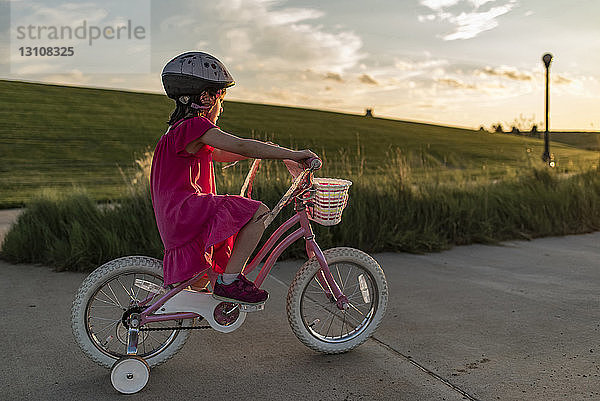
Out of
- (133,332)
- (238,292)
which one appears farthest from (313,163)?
(133,332)

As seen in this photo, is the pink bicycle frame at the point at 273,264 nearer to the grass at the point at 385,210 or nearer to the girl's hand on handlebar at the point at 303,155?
the girl's hand on handlebar at the point at 303,155

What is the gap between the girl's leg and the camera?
11.5 feet

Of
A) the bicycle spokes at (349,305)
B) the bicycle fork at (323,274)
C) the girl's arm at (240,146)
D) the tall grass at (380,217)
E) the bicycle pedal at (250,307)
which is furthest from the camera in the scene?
the tall grass at (380,217)

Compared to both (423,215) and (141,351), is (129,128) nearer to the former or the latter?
(423,215)

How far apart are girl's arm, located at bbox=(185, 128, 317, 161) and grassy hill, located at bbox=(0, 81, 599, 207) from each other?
1151 centimetres

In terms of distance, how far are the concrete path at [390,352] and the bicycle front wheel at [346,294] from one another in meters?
0.12

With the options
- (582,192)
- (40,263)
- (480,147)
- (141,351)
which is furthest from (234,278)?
(480,147)

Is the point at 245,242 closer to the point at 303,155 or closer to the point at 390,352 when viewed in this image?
the point at 303,155

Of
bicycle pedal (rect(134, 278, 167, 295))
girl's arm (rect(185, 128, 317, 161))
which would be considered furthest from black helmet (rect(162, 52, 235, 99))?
bicycle pedal (rect(134, 278, 167, 295))

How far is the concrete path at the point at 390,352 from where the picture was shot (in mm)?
3531

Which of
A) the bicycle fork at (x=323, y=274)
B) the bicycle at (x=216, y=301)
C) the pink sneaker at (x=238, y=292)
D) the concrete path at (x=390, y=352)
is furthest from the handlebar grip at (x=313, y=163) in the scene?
the concrete path at (x=390, y=352)

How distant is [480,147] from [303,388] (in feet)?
134

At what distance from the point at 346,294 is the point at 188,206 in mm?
1401

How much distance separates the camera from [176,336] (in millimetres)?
3939
